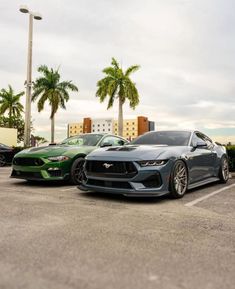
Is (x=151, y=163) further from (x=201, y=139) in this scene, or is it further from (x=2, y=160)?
(x=2, y=160)

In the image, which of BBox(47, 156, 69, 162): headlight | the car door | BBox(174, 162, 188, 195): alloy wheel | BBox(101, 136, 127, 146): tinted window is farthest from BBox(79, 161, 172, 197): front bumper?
BBox(101, 136, 127, 146): tinted window

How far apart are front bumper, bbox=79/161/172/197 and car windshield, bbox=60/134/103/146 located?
2.60 metres

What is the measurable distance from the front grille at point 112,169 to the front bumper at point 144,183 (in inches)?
2.7

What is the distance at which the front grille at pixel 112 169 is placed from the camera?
17.8 ft

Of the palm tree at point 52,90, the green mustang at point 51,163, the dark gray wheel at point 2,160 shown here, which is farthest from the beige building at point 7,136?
the green mustang at point 51,163

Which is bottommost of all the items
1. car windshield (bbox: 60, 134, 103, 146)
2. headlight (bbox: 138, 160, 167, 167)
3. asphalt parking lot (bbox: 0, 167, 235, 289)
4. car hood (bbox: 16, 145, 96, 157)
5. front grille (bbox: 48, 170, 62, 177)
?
asphalt parking lot (bbox: 0, 167, 235, 289)

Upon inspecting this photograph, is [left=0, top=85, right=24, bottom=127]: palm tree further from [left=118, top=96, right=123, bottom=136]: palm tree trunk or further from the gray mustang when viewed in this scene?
the gray mustang

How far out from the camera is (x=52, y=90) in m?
36.1

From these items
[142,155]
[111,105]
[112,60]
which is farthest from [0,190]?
[112,60]

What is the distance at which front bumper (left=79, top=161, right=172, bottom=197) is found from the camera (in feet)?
17.5

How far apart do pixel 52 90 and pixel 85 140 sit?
95.5 ft

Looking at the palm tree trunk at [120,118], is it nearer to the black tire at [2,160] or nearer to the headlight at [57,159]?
the black tire at [2,160]

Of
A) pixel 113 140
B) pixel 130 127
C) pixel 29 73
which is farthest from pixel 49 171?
pixel 130 127

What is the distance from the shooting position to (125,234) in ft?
11.3
